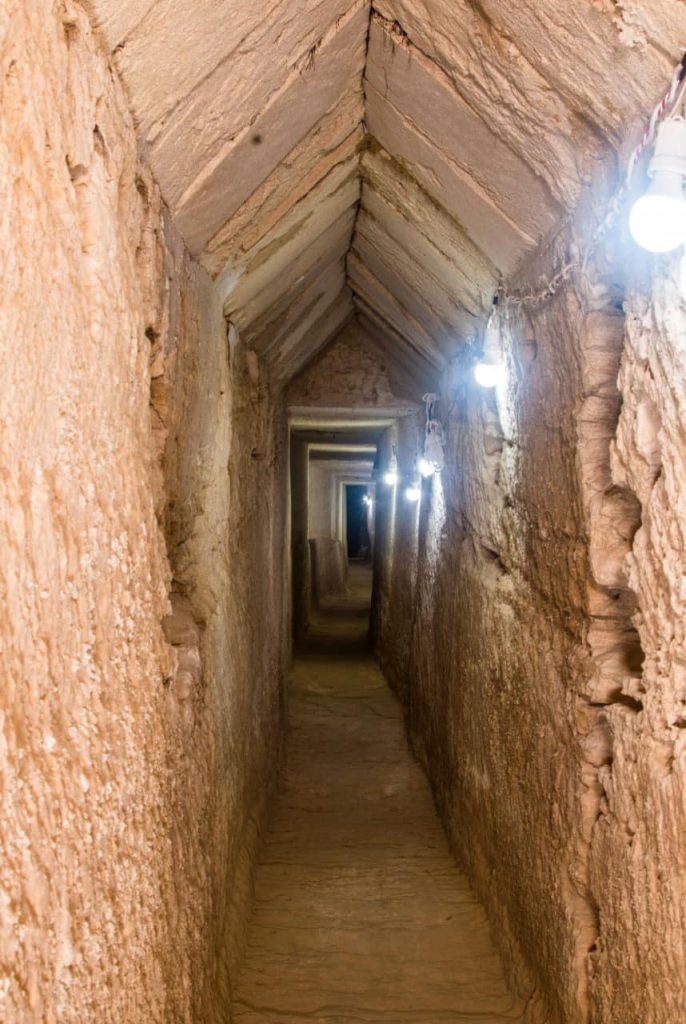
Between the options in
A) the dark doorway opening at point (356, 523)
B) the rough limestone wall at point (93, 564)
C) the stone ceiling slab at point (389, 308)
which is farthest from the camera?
the dark doorway opening at point (356, 523)

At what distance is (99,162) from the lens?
1.62m

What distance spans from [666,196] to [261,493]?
377 cm

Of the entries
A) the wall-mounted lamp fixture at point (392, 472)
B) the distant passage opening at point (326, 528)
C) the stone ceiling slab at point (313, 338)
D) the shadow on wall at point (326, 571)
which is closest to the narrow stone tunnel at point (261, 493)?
the stone ceiling slab at point (313, 338)

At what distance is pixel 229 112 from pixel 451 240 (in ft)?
5.09

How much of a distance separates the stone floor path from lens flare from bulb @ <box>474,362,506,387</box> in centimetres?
265

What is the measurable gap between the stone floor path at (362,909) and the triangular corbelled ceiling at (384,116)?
3019mm

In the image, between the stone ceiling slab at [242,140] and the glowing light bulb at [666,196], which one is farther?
the stone ceiling slab at [242,140]

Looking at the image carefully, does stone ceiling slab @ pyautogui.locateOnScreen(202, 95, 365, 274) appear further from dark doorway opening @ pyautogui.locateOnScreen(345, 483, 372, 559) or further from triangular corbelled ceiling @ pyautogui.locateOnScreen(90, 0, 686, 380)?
dark doorway opening @ pyautogui.locateOnScreen(345, 483, 372, 559)

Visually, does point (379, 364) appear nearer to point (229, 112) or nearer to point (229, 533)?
point (229, 533)

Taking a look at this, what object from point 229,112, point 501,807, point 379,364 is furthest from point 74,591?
point 379,364

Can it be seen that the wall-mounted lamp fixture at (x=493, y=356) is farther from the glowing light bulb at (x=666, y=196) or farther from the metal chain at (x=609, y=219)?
the glowing light bulb at (x=666, y=196)

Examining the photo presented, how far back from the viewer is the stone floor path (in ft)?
10.9

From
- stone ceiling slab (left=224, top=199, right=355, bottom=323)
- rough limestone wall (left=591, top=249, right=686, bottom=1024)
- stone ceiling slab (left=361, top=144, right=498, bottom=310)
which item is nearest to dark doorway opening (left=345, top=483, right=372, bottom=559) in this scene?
stone ceiling slab (left=224, top=199, right=355, bottom=323)

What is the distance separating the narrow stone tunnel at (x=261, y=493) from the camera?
4.50 feet
